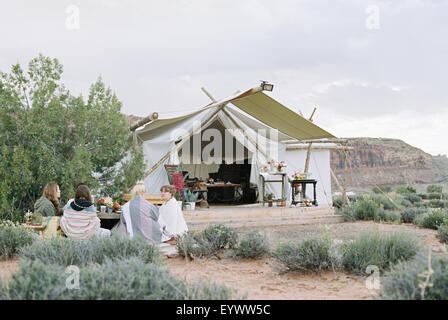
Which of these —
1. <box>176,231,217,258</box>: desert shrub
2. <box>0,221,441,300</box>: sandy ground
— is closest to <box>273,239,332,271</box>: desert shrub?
<box>0,221,441,300</box>: sandy ground

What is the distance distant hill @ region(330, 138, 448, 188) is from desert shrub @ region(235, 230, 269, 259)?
28819 mm

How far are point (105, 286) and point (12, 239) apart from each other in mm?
3022

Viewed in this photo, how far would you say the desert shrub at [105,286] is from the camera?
95.5 inches

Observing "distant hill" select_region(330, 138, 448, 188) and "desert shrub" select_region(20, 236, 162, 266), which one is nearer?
"desert shrub" select_region(20, 236, 162, 266)

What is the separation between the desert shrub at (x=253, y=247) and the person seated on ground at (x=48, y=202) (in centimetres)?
253

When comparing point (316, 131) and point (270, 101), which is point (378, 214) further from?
point (270, 101)

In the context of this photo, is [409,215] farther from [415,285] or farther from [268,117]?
[415,285]

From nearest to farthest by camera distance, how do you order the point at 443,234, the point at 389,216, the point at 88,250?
the point at 88,250
the point at 443,234
the point at 389,216

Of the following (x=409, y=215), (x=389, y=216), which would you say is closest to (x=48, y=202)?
(x=389, y=216)

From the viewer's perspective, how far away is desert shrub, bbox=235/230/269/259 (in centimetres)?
484

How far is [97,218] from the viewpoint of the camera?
518cm

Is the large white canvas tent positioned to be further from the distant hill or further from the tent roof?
the distant hill
